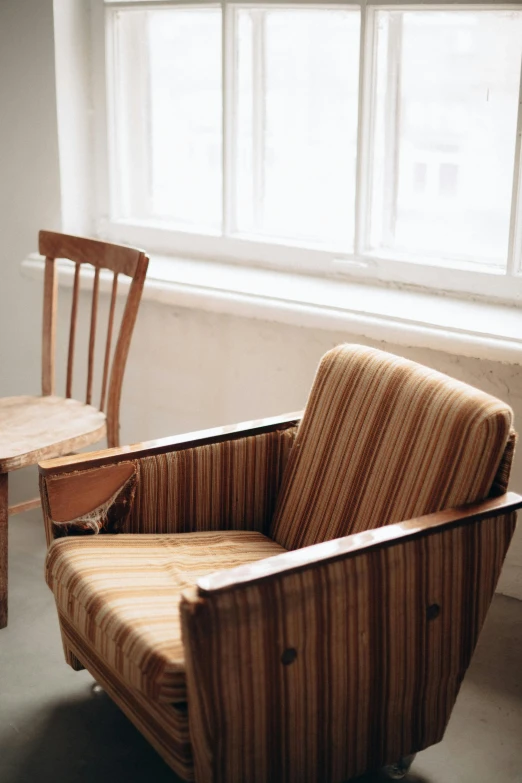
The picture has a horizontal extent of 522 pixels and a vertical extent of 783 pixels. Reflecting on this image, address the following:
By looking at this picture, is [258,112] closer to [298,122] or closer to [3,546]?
[298,122]

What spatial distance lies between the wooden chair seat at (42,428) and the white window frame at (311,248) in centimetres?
69

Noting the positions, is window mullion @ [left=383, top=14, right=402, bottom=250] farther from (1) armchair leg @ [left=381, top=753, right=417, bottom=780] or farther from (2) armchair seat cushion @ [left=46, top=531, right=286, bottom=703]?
(1) armchair leg @ [left=381, top=753, right=417, bottom=780]

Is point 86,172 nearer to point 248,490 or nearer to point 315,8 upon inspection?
point 315,8

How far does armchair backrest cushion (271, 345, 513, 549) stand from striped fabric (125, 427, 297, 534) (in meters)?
0.05

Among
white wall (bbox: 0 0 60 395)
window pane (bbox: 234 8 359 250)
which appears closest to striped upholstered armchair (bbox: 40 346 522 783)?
window pane (bbox: 234 8 359 250)

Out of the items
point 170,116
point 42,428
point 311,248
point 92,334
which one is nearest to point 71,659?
point 42,428

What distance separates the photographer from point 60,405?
107 inches

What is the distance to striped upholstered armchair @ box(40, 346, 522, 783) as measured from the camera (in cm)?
157

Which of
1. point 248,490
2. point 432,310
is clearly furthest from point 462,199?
point 248,490

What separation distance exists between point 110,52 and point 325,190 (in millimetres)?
862

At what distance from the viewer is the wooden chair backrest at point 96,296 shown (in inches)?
101

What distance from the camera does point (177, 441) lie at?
80.8 inches

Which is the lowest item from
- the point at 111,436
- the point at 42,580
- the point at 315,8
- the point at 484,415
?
the point at 42,580

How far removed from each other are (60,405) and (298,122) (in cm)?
108
